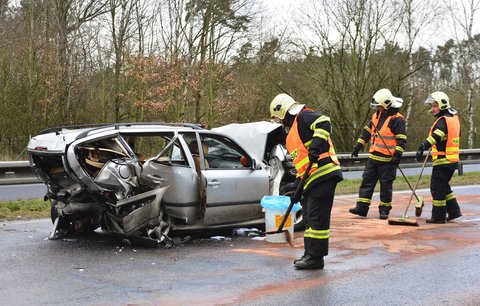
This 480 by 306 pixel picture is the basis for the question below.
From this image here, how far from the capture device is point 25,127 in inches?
864

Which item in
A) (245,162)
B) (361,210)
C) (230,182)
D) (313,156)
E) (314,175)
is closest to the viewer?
(313,156)

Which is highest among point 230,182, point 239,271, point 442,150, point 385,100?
point 385,100

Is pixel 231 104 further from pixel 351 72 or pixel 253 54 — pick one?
pixel 351 72

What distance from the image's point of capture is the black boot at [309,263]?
20.2 feet

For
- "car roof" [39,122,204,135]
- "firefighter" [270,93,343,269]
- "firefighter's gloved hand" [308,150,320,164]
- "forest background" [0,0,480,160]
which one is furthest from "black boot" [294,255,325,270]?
"forest background" [0,0,480,160]

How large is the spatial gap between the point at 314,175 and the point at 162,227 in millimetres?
2120

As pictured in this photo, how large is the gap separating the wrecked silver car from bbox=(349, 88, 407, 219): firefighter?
2.11 metres

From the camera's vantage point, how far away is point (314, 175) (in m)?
6.29

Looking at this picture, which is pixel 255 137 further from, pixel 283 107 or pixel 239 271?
pixel 239 271

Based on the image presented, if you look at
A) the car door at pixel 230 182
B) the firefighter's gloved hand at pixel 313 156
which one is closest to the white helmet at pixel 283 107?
the firefighter's gloved hand at pixel 313 156

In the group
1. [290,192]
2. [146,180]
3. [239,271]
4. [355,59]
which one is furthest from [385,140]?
[355,59]

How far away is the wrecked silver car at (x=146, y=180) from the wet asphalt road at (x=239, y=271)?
307 millimetres

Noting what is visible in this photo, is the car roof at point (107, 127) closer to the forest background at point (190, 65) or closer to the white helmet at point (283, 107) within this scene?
the white helmet at point (283, 107)

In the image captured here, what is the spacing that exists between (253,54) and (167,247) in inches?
867
